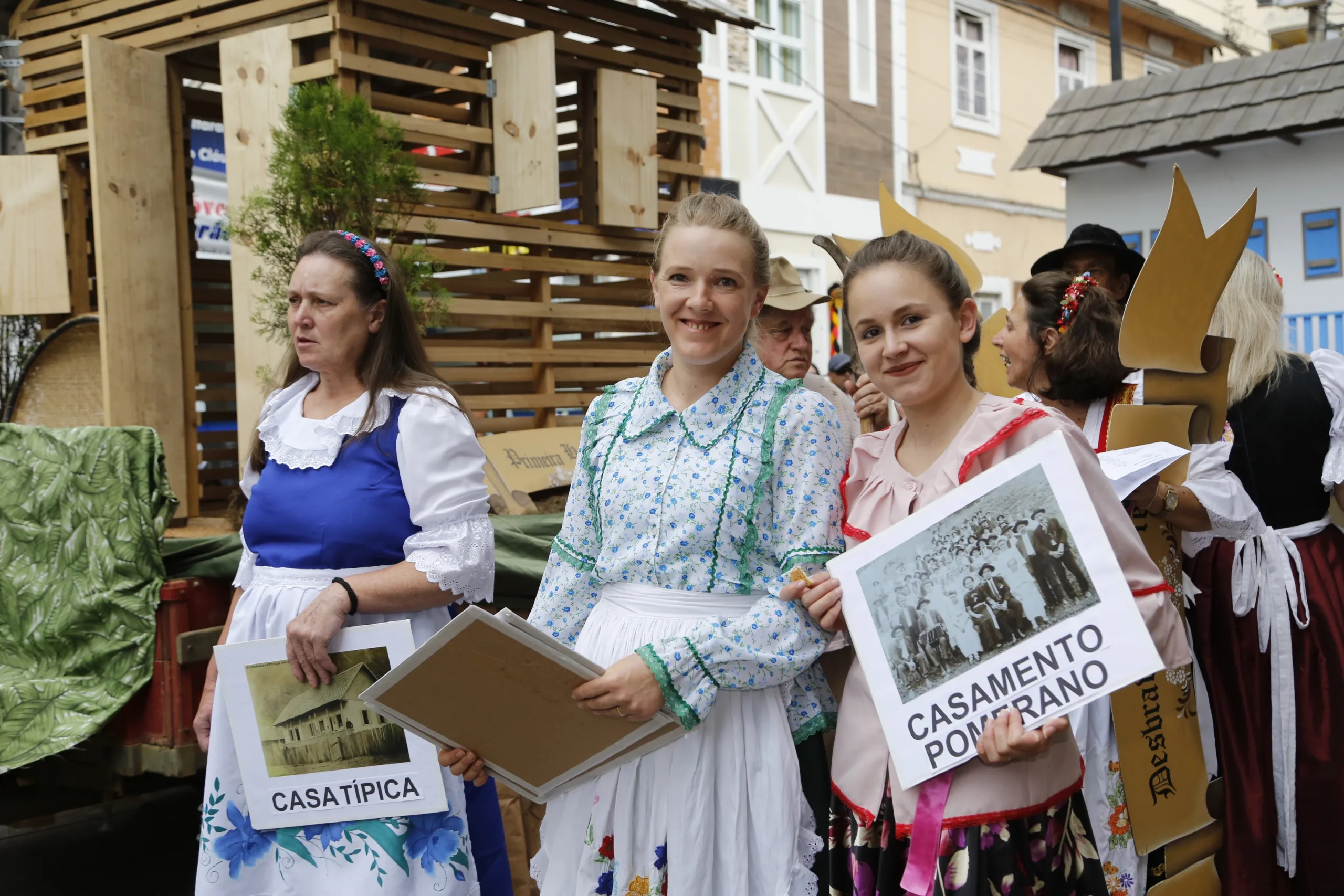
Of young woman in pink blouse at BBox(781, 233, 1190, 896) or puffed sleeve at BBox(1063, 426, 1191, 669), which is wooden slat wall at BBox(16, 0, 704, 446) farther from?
puffed sleeve at BBox(1063, 426, 1191, 669)

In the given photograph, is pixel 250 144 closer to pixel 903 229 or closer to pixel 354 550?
pixel 903 229

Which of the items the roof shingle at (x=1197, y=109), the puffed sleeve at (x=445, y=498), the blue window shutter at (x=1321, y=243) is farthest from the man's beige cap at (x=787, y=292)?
the blue window shutter at (x=1321, y=243)

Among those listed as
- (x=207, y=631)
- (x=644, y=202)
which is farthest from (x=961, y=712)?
(x=644, y=202)

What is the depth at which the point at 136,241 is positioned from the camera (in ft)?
20.3

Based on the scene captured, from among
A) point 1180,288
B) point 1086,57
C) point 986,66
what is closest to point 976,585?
point 1180,288

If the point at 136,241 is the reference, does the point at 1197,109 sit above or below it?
above

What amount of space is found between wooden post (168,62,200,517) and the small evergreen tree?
1.37 metres

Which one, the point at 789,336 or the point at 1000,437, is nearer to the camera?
the point at 1000,437

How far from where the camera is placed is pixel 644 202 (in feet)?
22.5

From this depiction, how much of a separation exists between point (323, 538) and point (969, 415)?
4.56ft

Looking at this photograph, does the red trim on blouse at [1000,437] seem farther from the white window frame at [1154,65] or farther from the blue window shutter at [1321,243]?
the white window frame at [1154,65]

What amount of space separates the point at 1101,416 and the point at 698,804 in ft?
6.02

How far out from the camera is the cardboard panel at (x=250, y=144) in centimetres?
575

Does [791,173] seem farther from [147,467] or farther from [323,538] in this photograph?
[323,538]
